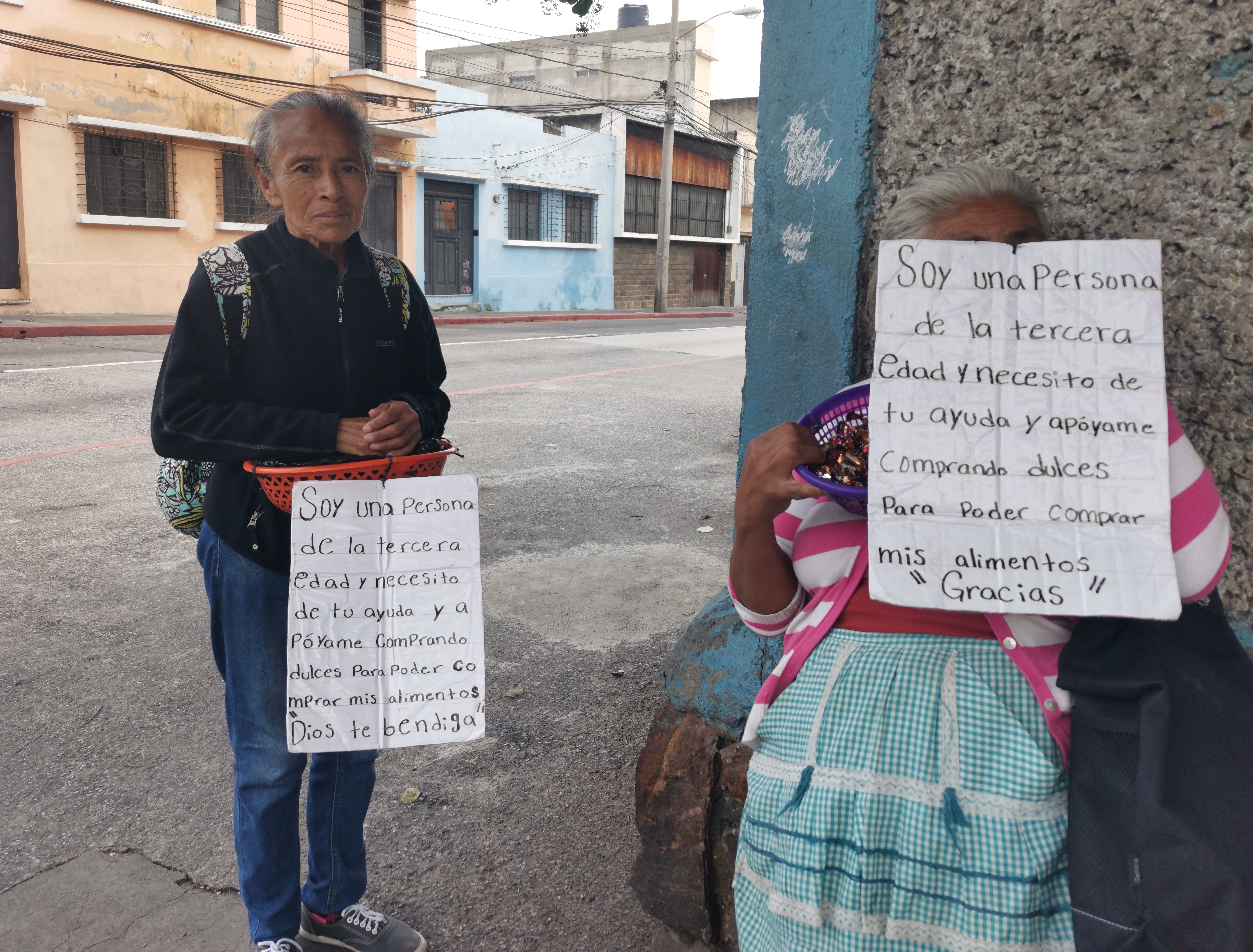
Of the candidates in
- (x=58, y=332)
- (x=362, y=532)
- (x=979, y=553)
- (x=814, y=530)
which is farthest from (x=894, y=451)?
(x=58, y=332)

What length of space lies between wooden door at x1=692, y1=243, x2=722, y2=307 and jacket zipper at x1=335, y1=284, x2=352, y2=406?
3143 centimetres

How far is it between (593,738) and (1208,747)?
86.0 inches

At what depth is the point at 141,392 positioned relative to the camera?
356 inches

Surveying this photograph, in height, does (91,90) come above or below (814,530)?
above

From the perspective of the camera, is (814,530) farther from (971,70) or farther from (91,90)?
(91,90)

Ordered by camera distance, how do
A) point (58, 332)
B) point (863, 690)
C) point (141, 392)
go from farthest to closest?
point (58, 332), point (141, 392), point (863, 690)

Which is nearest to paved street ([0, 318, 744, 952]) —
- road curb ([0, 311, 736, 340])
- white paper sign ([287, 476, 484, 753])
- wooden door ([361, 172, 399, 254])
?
white paper sign ([287, 476, 484, 753])

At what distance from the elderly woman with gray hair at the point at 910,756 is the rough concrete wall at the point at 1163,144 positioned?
0.47m

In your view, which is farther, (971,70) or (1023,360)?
(971,70)

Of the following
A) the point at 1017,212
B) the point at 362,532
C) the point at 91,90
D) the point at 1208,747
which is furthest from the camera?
the point at 91,90

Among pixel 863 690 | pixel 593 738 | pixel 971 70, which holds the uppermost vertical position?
pixel 971 70

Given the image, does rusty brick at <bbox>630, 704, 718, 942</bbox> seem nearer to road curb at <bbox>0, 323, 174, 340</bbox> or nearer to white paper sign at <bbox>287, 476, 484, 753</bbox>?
white paper sign at <bbox>287, 476, 484, 753</bbox>

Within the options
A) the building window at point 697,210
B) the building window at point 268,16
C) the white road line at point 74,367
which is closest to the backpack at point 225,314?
the white road line at point 74,367

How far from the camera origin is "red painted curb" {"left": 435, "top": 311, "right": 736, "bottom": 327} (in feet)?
69.2
